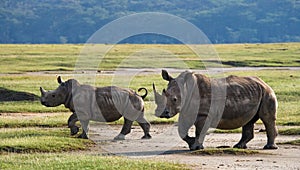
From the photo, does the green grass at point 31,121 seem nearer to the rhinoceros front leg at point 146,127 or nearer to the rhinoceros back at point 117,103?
the rhinoceros back at point 117,103

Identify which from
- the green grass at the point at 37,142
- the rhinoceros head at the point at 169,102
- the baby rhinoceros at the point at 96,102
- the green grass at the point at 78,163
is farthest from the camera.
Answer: the baby rhinoceros at the point at 96,102

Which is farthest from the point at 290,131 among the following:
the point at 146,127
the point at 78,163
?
the point at 78,163

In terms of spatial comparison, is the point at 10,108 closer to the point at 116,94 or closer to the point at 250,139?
the point at 116,94

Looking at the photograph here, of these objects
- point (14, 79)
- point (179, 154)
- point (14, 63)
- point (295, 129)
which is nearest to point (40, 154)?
point (179, 154)

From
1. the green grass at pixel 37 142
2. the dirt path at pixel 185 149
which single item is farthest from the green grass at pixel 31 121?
the green grass at pixel 37 142

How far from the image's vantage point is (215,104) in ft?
55.9

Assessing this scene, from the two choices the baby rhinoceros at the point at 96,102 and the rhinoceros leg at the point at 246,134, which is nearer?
the rhinoceros leg at the point at 246,134

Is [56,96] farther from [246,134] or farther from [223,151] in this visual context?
[223,151]

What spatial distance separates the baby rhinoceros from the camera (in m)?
19.3

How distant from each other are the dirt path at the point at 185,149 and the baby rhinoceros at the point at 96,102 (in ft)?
1.79

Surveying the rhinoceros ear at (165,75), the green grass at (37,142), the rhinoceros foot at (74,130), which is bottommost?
the green grass at (37,142)

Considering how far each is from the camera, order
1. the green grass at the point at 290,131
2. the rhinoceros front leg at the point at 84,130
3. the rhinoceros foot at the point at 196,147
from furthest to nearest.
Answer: the green grass at the point at 290,131
the rhinoceros front leg at the point at 84,130
the rhinoceros foot at the point at 196,147

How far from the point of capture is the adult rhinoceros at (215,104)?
658 inches

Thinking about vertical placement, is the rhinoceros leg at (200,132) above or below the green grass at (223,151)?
above
